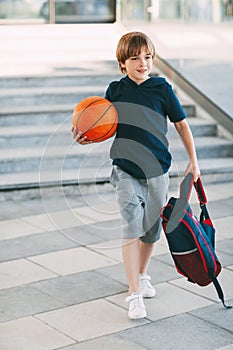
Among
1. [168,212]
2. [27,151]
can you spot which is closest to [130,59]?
[168,212]

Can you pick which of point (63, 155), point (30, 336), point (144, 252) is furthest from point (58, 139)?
point (30, 336)

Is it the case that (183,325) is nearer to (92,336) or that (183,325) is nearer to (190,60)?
(92,336)

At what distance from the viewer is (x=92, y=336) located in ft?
13.3

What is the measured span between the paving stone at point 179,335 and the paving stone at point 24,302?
1.94 feet

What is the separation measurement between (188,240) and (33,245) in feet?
5.70

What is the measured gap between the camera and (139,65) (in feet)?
13.9

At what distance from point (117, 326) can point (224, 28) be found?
20.8 ft

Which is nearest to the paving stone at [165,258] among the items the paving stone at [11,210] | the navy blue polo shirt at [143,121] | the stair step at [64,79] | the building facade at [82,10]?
the navy blue polo shirt at [143,121]

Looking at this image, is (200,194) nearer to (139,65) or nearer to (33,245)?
(139,65)

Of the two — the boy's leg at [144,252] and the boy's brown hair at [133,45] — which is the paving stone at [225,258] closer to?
the boy's leg at [144,252]

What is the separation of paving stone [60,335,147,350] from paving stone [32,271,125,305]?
561mm

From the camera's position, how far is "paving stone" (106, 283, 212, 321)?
4402 millimetres

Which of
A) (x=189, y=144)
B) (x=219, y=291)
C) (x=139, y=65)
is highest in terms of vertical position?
(x=139, y=65)

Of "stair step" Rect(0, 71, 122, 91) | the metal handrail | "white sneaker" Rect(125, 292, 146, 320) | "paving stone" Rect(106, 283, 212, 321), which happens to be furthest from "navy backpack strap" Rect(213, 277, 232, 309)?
"stair step" Rect(0, 71, 122, 91)
